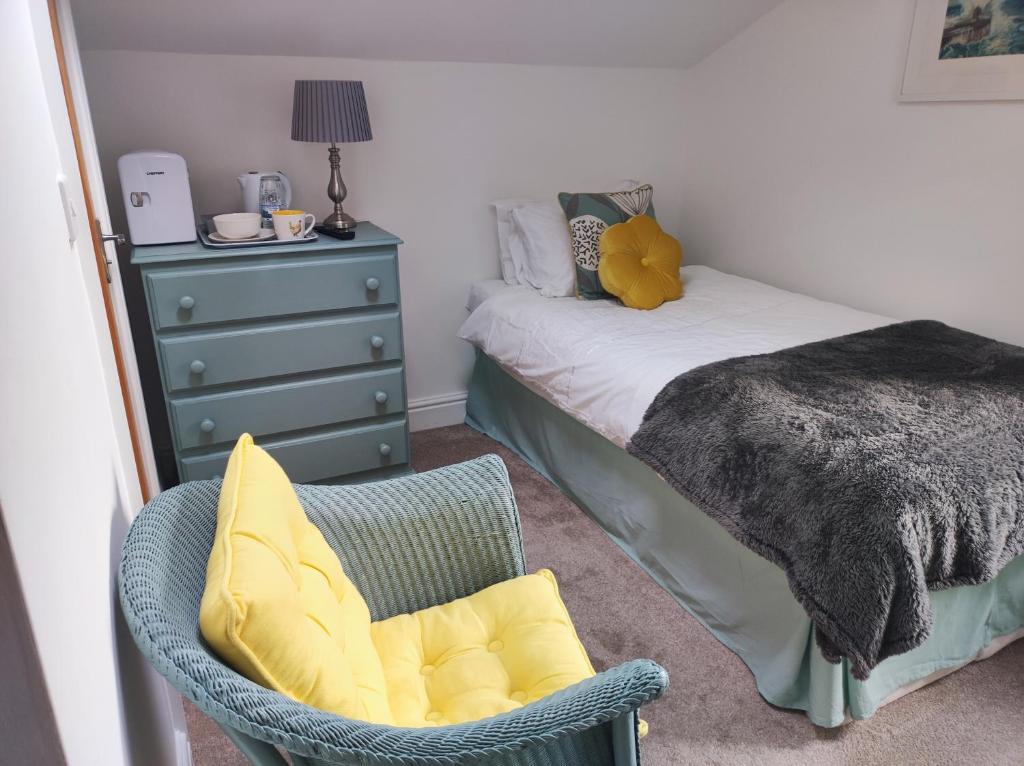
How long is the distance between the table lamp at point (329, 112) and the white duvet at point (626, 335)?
829 mm

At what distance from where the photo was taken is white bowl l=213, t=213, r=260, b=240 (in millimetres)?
2240

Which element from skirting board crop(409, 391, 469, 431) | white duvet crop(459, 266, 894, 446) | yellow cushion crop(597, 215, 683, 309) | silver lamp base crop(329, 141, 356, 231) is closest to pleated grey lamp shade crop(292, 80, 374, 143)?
silver lamp base crop(329, 141, 356, 231)

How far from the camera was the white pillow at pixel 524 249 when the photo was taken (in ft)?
9.32

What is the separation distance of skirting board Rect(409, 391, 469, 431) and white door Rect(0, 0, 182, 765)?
188cm

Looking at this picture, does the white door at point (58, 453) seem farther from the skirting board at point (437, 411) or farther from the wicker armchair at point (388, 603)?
the skirting board at point (437, 411)

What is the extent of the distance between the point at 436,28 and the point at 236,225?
101 centimetres

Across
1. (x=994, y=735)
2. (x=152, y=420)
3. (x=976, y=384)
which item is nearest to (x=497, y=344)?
(x=152, y=420)

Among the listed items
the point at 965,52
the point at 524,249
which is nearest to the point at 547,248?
the point at 524,249

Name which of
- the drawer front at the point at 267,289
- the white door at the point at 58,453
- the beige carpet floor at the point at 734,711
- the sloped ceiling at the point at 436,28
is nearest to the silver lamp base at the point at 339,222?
the drawer front at the point at 267,289

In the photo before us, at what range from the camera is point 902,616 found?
1444 mm

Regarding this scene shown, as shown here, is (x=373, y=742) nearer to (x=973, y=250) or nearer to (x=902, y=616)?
(x=902, y=616)

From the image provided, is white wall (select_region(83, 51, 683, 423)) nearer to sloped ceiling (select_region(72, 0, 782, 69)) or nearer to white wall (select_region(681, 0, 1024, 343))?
sloped ceiling (select_region(72, 0, 782, 69))

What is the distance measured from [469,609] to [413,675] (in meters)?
0.18

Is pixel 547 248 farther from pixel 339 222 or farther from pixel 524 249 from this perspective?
pixel 339 222
